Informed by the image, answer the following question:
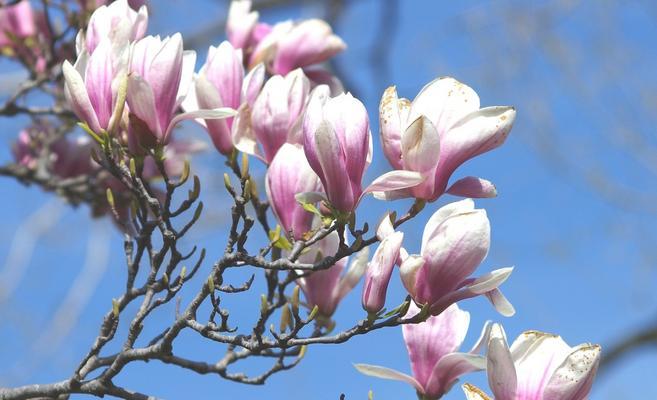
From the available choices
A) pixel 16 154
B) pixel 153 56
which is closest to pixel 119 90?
pixel 153 56

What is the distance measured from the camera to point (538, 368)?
2.69 feet

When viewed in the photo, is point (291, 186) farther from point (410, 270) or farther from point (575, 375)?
point (575, 375)

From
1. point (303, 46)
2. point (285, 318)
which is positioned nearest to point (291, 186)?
point (285, 318)

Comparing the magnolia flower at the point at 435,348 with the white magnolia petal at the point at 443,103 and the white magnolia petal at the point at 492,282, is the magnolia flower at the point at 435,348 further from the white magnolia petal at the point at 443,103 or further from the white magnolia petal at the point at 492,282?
the white magnolia petal at the point at 443,103

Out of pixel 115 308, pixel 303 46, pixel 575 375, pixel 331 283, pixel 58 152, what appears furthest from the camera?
pixel 58 152

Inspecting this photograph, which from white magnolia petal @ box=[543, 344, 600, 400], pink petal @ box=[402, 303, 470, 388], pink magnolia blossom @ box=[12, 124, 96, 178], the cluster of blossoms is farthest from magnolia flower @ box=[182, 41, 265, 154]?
pink magnolia blossom @ box=[12, 124, 96, 178]

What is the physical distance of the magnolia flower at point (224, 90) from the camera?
3.37 feet

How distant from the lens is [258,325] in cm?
90

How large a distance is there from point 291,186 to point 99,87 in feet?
0.76

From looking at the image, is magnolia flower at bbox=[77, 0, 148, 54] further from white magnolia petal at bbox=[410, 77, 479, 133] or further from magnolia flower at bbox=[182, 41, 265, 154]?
white magnolia petal at bbox=[410, 77, 479, 133]

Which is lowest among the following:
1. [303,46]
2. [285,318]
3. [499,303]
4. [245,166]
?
[499,303]

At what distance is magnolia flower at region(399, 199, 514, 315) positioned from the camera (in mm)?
807

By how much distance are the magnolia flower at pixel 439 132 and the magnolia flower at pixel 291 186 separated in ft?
0.32

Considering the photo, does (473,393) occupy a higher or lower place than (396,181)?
lower
